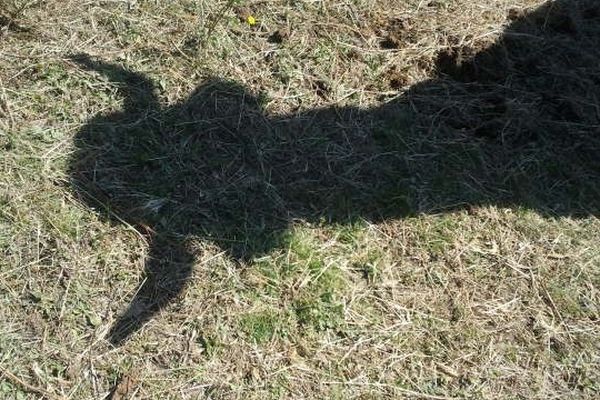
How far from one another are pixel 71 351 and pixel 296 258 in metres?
1.11

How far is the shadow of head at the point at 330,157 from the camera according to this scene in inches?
140

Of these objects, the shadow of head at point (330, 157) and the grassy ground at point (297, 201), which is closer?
the grassy ground at point (297, 201)

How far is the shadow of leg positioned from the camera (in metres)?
3.14

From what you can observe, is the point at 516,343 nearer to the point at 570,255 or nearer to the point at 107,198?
the point at 570,255

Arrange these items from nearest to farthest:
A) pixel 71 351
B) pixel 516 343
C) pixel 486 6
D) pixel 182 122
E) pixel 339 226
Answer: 1. pixel 71 351
2. pixel 516 343
3. pixel 339 226
4. pixel 182 122
5. pixel 486 6

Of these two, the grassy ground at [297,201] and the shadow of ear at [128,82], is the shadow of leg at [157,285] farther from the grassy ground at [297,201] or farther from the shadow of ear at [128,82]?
the shadow of ear at [128,82]

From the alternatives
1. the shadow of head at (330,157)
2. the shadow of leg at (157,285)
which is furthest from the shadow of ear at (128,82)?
the shadow of leg at (157,285)

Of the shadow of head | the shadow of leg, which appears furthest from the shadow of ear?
the shadow of leg

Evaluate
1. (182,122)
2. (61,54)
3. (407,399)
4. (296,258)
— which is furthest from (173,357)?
(61,54)

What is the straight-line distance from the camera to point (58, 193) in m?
3.50

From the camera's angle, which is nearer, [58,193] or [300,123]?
[58,193]

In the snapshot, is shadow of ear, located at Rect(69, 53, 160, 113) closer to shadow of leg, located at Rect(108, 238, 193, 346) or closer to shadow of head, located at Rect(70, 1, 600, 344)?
shadow of head, located at Rect(70, 1, 600, 344)

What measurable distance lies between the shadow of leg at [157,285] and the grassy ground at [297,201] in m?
0.01

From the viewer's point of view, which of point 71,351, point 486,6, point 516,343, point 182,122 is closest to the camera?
point 71,351
